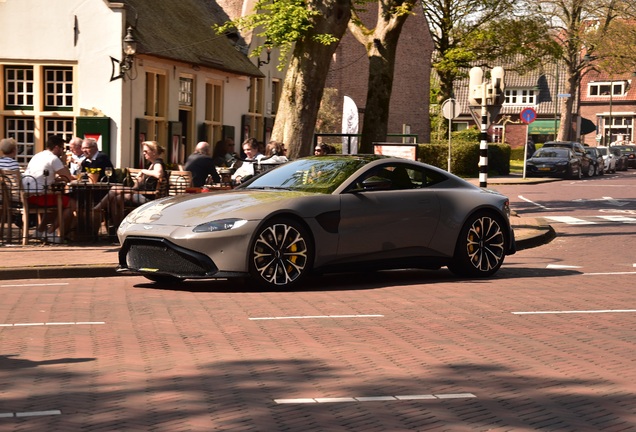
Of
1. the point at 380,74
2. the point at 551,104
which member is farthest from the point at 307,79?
the point at 551,104

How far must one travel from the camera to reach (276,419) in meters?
6.09

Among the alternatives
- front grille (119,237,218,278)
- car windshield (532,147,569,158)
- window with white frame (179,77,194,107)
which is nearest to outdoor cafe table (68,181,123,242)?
front grille (119,237,218,278)

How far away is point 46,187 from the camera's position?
16344 mm

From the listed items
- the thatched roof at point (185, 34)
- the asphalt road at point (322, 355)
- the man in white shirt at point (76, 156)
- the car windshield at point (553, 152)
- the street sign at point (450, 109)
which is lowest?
the asphalt road at point (322, 355)

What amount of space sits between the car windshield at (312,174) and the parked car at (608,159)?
2171 inches

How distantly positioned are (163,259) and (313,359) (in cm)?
438

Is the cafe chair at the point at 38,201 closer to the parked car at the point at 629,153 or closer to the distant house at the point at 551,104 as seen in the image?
the parked car at the point at 629,153

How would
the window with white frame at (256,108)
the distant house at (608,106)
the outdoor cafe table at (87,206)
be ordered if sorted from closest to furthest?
1. the outdoor cafe table at (87,206)
2. the window with white frame at (256,108)
3. the distant house at (608,106)

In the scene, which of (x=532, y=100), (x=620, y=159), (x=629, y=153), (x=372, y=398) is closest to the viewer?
(x=372, y=398)

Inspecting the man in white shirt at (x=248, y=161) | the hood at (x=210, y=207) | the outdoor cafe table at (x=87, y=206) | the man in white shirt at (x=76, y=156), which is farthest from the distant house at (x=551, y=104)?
the hood at (x=210, y=207)

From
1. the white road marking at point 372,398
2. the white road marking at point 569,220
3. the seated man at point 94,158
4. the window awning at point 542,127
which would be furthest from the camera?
the window awning at point 542,127

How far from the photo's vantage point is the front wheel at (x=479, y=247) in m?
13.7

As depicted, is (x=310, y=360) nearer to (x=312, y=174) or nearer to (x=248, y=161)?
(x=312, y=174)

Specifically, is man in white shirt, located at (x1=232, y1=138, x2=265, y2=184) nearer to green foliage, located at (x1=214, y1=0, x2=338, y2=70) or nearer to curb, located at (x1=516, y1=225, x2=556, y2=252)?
green foliage, located at (x1=214, y1=0, x2=338, y2=70)
